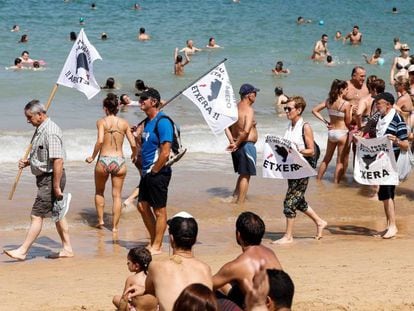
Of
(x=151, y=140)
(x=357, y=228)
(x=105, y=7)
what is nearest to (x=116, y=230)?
(x=151, y=140)

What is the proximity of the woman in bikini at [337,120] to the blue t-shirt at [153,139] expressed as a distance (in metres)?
4.14

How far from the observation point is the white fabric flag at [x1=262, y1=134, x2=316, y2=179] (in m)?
10.2

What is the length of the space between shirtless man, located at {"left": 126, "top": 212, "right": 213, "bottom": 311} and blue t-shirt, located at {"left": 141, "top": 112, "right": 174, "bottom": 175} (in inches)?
119

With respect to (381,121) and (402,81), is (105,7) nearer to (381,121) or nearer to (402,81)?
(402,81)

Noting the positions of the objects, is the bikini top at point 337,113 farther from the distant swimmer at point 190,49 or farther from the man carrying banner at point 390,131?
the distant swimmer at point 190,49

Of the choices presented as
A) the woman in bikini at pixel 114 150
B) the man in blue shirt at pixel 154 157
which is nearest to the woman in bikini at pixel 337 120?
the woman in bikini at pixel 114 150

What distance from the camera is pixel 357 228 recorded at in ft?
37.5

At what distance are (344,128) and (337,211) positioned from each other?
1.72m

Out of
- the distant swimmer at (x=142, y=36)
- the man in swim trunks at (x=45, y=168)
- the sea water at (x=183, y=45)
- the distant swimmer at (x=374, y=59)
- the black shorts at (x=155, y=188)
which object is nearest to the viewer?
the man in swim trunks at (x=45, y=168)

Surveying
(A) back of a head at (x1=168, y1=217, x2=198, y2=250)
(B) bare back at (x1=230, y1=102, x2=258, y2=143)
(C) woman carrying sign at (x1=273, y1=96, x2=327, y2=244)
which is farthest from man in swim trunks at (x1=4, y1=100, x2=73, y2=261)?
(A) back of a head at (x1=168, y1=217, x2=198, y2=250)

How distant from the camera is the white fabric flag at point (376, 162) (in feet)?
34.1

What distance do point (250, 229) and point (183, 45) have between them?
2644cm

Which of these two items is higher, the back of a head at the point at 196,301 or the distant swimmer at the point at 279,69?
the back of a head at the point at 196,301

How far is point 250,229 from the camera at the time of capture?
652 cm
